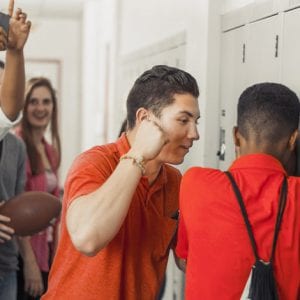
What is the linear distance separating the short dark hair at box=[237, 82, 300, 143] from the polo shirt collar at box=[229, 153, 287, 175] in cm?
7

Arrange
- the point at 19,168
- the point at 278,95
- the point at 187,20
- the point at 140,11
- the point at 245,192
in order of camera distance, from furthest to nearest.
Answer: the point at 140,11, the point at 187,20, the point at 19,168, the point at 278,95, the point at 245,192

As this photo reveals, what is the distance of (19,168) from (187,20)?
1.11m

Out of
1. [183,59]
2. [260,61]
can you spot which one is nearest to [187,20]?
[183,59]

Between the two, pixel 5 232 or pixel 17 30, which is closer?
pixel 17 30

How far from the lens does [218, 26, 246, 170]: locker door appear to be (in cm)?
272

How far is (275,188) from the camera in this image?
163 cm

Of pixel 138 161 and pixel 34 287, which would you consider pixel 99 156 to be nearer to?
pixel 138 161

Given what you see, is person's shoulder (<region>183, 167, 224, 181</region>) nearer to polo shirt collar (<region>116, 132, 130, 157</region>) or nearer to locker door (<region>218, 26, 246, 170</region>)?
polo shirt collar (<region>116, 132, 130, 157</region>)

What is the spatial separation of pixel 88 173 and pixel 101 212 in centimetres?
19

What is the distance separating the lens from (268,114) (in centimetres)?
175

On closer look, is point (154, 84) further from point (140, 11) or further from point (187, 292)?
point (140, 11)

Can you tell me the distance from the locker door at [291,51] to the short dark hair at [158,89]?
1.36 ft

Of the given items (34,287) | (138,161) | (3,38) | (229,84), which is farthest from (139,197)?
(34,287)

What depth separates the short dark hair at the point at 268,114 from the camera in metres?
1.75
